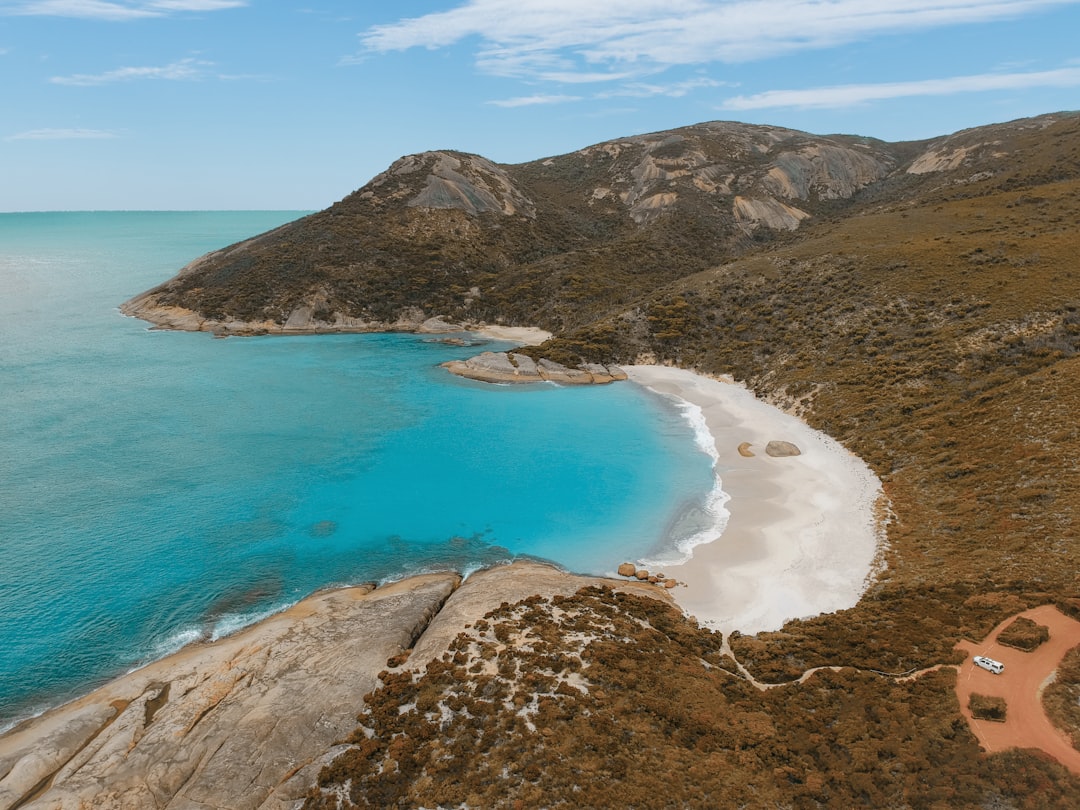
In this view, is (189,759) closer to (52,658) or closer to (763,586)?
(52,658)

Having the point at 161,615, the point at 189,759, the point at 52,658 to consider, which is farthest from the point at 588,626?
the point at 52,658

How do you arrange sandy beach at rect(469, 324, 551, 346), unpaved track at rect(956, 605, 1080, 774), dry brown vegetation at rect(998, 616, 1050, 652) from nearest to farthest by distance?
1. unpaved track at rect(956, 605, 1080, 774)
2. dry brown vegetation at rect(998, 616, 1050, 652)
3. sandy beach at rect(469, 324, 551, 346)

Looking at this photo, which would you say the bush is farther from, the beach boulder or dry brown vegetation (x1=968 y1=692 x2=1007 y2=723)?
the beach boulder

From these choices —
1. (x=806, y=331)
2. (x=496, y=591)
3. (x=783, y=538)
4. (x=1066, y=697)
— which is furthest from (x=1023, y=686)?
(x=806, y=331)

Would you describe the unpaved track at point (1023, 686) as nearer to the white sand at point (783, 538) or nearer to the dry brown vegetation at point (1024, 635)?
the dry brown vegetation at point (1024, 635)

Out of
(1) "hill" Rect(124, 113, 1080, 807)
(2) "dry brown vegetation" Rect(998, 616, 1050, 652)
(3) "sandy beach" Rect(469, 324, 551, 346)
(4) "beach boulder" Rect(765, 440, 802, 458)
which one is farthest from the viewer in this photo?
(3) "sandy beach" Rect(469, 324, 551, 346)

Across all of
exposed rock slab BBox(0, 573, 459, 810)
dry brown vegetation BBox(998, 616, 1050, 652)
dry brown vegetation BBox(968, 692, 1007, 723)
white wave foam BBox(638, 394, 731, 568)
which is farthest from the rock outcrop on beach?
dry brown vegetation BBox(998, 616, 1050, 652)

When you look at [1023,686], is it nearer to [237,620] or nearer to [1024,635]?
[1024,635]
